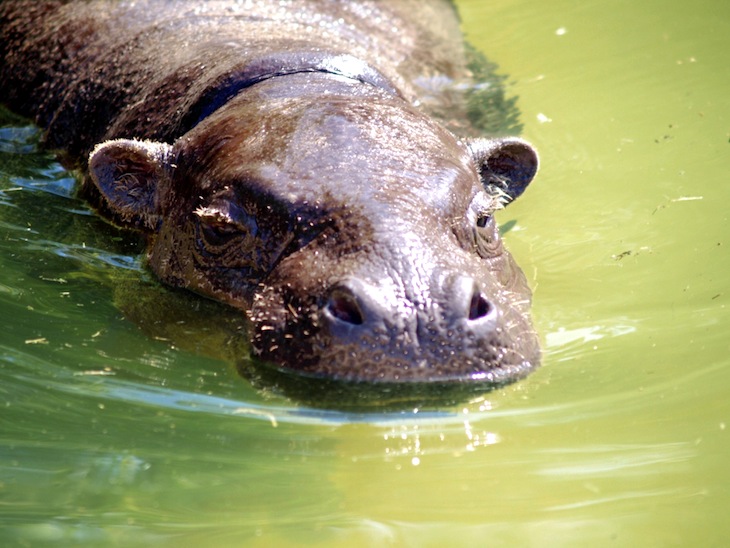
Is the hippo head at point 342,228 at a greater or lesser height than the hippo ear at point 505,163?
greater

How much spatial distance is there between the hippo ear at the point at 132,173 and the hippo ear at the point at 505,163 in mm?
1869

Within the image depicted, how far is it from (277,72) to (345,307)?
8.78 feet

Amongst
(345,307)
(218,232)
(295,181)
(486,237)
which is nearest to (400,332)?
(345,307)

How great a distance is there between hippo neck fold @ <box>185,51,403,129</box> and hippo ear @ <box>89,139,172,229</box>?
0.42 m

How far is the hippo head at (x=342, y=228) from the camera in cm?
465

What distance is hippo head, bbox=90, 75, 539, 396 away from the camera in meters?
4.65

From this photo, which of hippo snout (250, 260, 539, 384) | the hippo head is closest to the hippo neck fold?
the hippo head

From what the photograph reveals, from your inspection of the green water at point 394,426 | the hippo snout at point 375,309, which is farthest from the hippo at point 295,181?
the green water at point 394,426

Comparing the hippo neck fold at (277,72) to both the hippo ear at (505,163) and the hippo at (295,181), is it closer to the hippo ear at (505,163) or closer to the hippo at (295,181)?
the hippo at (295,181)

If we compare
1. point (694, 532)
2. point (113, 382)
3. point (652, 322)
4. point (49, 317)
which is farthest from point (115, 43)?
point (694, 532)

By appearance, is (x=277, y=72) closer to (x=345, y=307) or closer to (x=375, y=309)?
(x=345, y=307)

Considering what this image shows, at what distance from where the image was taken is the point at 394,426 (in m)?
4.64

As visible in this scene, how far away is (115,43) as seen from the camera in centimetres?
850

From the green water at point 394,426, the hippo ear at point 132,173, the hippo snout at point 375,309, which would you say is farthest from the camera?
the hippo ear at point 132,173
